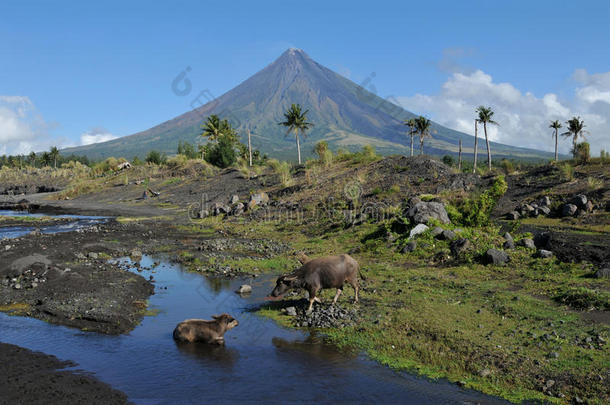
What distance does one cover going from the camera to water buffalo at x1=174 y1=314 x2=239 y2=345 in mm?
10250

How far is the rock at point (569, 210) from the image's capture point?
2531 centimetres

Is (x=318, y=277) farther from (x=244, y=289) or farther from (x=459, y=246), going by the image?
(x=459, y=246)

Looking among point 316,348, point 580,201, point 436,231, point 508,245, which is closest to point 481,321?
point 316,348

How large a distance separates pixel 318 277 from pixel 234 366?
403 cm

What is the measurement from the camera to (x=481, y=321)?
10922 millimetres

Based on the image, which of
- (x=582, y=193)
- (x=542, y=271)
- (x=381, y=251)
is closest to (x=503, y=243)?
(x=542, y=271)

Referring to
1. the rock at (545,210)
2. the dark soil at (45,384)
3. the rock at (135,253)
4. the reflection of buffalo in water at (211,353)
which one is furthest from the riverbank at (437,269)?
the dark soil at (45,384)

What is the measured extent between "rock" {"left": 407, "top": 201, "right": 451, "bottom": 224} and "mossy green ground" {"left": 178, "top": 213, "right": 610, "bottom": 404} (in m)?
1.76

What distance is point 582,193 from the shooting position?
28.3 metres

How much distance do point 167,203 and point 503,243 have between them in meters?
41.3

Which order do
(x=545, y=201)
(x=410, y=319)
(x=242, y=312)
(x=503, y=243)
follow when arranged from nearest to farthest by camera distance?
(x=410, y=319), (x=242, y=312), (x=503, y=243), (x=545, y=201)

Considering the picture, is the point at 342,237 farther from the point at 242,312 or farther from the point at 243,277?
the point at 242,312

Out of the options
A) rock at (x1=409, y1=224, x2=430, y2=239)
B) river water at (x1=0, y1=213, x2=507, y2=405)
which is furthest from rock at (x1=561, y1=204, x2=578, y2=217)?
river water at (x1=0, y1=213, x2=507, y2=405)

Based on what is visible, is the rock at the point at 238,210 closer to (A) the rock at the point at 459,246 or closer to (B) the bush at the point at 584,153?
(A) the rock at the point at 459,246
